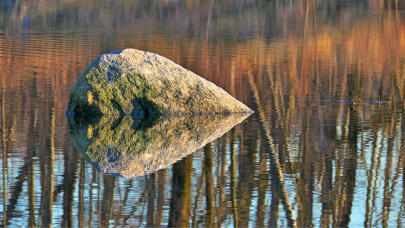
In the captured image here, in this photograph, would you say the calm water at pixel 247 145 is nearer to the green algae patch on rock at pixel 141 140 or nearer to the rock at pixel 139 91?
the green algae patch on rock at pixel 141 140

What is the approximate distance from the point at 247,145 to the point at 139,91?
335cm

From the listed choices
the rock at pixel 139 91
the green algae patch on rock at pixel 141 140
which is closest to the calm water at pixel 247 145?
the green algae patch on rock at pixel 141 140

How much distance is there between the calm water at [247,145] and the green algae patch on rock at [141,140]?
217 mm

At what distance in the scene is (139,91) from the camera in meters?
14.3

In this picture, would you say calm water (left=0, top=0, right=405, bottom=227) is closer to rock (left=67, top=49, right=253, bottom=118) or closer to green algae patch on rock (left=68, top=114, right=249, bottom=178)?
green algae patch on rock (left=68, top=114, right=249, bottom=178)

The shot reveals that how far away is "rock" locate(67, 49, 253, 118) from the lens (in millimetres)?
14203

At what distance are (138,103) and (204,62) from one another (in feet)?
28.9

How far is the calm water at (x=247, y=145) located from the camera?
317 inches

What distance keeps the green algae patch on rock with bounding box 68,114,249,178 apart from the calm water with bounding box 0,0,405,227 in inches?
8.5

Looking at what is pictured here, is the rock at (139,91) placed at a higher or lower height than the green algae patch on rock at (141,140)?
higher

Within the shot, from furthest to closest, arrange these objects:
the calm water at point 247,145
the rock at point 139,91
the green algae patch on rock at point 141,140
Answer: the rock at point 139,91 → the green algae patch on rock at point 141,140 → the calm water at point 247,145

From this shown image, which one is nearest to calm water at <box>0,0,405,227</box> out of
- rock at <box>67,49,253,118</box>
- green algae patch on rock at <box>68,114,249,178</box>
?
green algae patch on rock at <box>68,114,249,178</box>

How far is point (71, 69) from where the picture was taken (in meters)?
21.0

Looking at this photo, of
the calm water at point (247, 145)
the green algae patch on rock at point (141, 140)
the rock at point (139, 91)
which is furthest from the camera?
the rock at point (139, 91)
